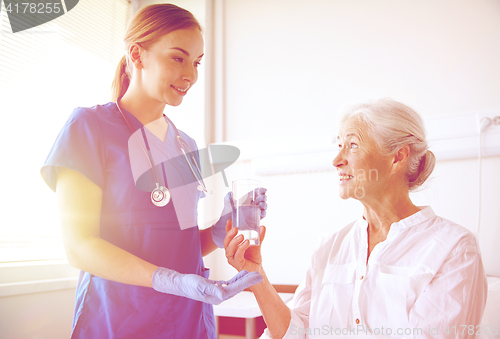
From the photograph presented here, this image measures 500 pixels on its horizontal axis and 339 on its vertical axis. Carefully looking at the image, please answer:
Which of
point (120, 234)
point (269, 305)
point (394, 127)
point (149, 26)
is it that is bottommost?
point (269, 305)

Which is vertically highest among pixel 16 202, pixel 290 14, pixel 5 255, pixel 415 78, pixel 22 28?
pixel 290 14

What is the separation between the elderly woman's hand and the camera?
0.93 metres

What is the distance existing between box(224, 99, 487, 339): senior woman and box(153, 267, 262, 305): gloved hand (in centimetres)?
17

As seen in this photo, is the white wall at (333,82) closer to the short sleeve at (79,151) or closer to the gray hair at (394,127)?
the gray hair at (394,127)

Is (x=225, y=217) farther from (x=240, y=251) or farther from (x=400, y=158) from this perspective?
(x=400, y=158)

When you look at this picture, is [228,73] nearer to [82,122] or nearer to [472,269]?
[82,122]

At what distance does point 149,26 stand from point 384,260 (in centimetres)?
98

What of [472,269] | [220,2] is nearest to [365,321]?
[472,269]

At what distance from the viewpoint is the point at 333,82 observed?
219 centimetres

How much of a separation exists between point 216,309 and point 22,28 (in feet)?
5.10

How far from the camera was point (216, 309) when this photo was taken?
1.76 meters

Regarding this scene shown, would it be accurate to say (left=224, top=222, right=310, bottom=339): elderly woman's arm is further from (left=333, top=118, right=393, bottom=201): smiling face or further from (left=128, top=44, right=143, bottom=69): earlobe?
(left=128, top=44, right=143, bottom=69): earlobe

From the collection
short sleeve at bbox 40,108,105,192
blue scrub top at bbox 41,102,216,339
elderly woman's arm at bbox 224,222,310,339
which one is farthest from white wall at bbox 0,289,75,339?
elderly woman's arm at bbox 224,222,310,339

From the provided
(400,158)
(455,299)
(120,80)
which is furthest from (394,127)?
(120,80)
